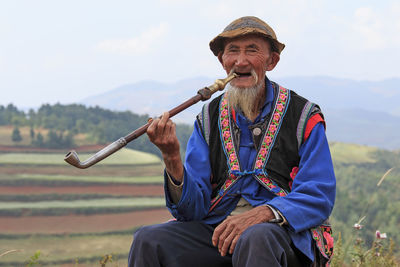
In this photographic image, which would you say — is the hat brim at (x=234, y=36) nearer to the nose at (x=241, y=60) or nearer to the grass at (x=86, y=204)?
the nose at (x=241, y=60)

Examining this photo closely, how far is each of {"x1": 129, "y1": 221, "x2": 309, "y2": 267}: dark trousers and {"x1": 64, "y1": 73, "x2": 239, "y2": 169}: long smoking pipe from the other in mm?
470

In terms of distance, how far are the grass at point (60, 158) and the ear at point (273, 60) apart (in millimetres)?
45585

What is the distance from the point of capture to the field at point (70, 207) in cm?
4050

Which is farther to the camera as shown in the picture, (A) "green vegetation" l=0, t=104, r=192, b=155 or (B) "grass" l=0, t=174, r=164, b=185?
(A) "green vegetation" l=0, t=104, r=192, b=155

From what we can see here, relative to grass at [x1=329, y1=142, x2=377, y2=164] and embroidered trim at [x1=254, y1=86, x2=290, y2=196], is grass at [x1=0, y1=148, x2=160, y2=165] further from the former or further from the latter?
embroidered trim at [x1=254, y1=86, x2=290, y2=196]

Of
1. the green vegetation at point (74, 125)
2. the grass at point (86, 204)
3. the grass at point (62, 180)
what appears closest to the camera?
the grass at point (86, 204)

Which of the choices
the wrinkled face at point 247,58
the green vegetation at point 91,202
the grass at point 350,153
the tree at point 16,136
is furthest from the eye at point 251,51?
the grass at point 350,153

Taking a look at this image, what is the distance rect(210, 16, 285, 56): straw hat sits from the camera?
109 inches

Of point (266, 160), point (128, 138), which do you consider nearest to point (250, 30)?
point (266, 160)

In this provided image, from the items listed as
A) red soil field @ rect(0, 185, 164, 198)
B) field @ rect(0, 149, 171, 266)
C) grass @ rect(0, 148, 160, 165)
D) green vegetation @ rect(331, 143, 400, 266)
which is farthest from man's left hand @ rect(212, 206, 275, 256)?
grass @ rect(0, 148, 160, 165)

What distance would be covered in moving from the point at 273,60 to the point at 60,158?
169 ft

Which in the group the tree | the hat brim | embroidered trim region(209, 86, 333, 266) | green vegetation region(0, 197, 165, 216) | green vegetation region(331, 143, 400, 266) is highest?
the hat brim

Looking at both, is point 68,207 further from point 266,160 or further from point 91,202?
point 266,160

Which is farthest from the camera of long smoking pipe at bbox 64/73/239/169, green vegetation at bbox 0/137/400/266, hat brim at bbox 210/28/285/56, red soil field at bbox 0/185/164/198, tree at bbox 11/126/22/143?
tree at bbox 11/126/22/143
